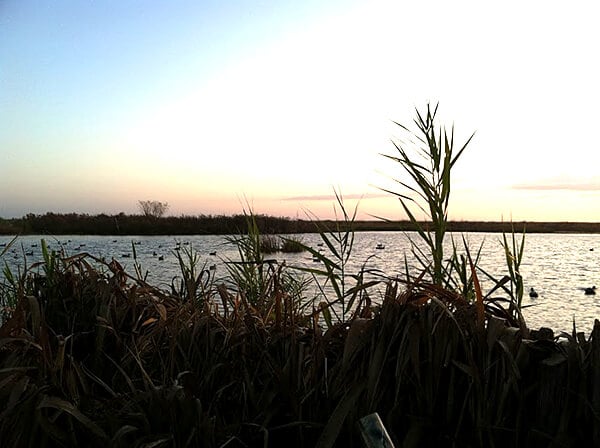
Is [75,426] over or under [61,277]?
under

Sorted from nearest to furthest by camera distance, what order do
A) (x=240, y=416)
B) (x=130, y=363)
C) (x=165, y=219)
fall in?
(x=240, y=416)
(x=130, y=363)
(x=165, y=219)

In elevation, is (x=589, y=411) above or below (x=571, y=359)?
below

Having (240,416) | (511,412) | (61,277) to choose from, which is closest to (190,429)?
(240,416)

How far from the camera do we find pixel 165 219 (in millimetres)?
38438

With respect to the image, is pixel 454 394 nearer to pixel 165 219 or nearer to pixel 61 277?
pixel 61 277

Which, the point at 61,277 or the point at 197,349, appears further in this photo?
the point at 61,277

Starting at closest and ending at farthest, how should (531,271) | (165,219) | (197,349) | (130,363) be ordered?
(197,349)
(130,363)
(531,271)
(165,219)

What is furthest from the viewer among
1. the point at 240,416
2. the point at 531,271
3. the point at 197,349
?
the point at 531,271

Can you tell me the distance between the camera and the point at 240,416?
150 cm

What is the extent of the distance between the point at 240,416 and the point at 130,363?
1.71 ft

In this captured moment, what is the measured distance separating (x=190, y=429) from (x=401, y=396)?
51 cm

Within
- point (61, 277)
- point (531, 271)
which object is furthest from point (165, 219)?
point (61, 277)

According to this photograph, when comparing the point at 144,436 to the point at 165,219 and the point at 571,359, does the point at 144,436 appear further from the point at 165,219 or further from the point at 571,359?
the point at 165,219

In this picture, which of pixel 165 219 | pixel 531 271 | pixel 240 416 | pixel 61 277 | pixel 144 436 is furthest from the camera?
pixel 165 219
